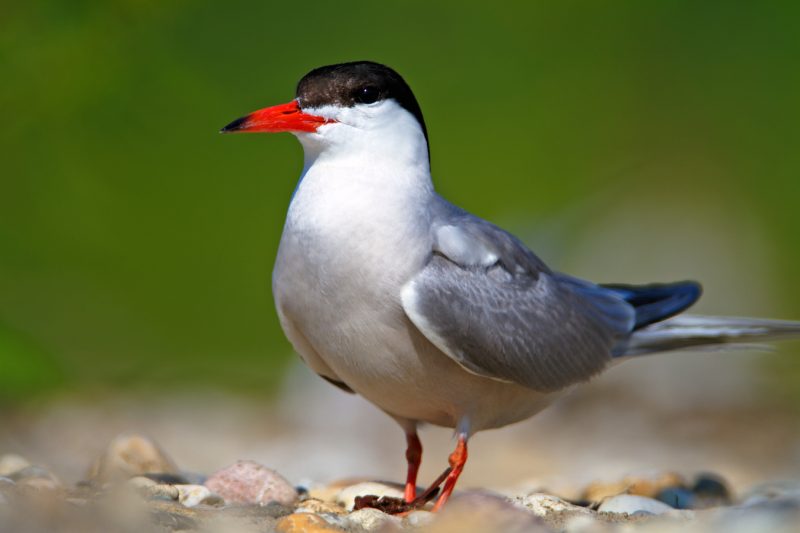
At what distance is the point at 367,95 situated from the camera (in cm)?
357

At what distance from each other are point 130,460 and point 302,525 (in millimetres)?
1256

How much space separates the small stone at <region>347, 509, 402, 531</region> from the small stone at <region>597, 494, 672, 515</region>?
748 millimetres

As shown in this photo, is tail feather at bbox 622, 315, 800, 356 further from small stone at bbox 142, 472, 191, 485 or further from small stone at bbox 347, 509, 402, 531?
small stone at bbox 142, 472, 191, 485

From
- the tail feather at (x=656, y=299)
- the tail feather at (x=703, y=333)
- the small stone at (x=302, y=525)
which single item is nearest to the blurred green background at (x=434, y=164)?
the tail feather at (x=656, y=299)

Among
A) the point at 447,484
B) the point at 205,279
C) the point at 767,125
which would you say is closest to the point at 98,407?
the point at 205,279

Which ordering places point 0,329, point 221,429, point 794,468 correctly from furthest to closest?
point 221,429
point 794,468
point 0,329

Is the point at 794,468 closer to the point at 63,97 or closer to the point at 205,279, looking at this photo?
the point at 63,97

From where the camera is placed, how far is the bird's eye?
356 centimetres

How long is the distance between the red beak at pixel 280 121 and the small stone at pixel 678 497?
6.25ft

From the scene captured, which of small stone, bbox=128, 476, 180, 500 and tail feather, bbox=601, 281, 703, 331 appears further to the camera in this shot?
tail feather, bbox=601, 281, 703, 331

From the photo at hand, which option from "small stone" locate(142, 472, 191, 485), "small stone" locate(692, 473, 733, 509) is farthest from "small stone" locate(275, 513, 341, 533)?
"small stone" locate(692, 473, 733, 509)

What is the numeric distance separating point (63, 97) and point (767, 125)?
8192 millimetres

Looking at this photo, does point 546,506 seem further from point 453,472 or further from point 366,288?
point 366,288

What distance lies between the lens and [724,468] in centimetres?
604
